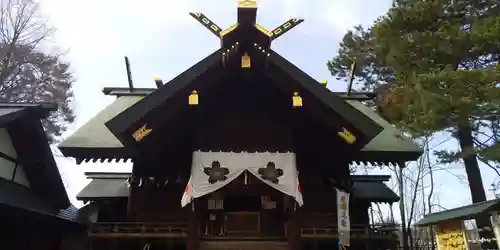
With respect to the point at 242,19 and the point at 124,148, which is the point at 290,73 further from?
the point at 124,148

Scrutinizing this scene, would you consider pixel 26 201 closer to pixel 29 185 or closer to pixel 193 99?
pixel 29 185

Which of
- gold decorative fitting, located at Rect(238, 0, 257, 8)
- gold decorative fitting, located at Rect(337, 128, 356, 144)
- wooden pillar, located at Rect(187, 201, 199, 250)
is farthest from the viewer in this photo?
gold decorative fitting, located at Rect(337, 128, 356, 144)

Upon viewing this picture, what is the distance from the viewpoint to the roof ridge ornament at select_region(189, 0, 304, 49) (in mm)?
7797

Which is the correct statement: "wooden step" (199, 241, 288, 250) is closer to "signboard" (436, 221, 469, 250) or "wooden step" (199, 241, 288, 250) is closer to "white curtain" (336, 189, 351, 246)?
"white curtain" (336, 189, 351, 246)

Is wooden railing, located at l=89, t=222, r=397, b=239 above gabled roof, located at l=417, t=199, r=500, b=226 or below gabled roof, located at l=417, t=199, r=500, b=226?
below

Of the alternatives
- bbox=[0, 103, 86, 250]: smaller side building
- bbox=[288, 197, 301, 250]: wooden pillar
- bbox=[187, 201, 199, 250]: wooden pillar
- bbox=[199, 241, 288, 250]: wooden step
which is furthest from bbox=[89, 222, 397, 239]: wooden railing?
bbox=[0, 103, 86, 250]: smaller side building

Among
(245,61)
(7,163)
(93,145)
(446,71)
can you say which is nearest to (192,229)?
(93,145)

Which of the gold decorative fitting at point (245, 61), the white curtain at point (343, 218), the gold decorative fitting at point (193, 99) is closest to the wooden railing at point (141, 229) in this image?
the gold decorative fitting at point (193, 99)

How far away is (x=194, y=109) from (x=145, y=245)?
10.5 ft

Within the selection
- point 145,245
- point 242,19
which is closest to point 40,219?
point 145,245

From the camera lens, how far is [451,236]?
9.11m

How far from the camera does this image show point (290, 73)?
8141 mm

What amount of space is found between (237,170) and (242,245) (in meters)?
1.64

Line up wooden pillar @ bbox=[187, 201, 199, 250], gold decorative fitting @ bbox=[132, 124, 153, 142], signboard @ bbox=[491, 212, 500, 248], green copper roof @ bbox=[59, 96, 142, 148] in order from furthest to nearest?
green copper roof @ bbox=[59, 96, 142, 148], wooden pillar @ bbox=[187, 201, 199, 250], gold decorative fitting @ bbox=[132, 124, 153, 142], signboard @ bbox=[491, 212, 500, 248]
